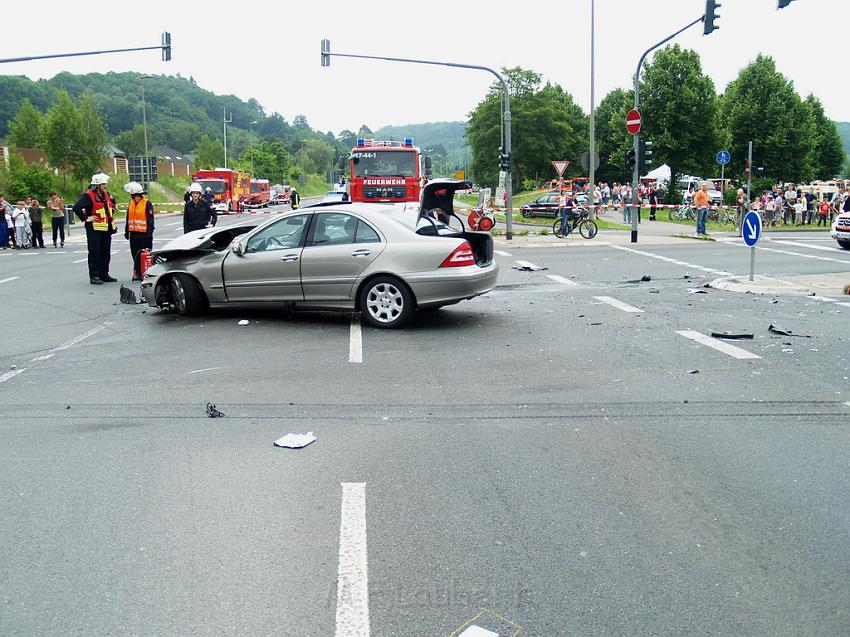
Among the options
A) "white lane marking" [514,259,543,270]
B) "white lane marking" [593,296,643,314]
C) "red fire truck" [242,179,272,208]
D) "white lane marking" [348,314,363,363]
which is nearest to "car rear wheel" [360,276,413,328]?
"white lane marking" [348,314,363,363]

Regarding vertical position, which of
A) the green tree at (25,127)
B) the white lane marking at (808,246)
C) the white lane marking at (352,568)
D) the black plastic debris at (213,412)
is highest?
the green tree at (25,127)

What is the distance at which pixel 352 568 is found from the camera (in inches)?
166

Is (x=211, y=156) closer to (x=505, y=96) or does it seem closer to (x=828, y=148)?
(x=828, y=148)

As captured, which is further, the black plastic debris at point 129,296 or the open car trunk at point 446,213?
the black plastic debris at point 129,296

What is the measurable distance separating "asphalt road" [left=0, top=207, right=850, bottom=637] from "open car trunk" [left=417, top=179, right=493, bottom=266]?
1.24 metres

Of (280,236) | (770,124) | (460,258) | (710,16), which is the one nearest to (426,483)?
(460,258)

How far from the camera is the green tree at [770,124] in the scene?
217 feet

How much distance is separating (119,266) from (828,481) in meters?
17.9

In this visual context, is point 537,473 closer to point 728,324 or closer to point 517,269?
point 728,324

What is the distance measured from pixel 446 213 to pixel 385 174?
16156 millimetres

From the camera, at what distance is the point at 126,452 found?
603cm

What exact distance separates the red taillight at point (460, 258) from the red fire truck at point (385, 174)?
58.1 ft

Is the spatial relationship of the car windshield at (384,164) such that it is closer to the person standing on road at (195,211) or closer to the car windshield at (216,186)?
the person standing on road at (195,211)

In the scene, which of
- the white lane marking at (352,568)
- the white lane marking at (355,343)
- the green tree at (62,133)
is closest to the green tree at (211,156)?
the green tree at (62,133)
